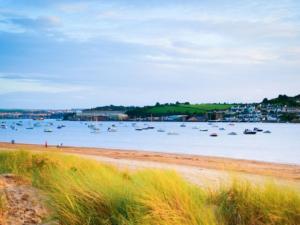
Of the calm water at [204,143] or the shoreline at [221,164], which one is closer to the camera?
the shoreline at [221,164]

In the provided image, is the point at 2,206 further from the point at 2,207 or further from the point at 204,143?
the point at 204,143

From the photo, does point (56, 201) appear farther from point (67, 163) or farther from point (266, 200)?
point (67, 163)

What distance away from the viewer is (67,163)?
582 inches

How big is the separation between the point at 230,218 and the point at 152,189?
1.36 meters

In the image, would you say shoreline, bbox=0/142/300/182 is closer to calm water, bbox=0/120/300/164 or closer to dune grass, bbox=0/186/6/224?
calm water, bbox=0/120/300/164

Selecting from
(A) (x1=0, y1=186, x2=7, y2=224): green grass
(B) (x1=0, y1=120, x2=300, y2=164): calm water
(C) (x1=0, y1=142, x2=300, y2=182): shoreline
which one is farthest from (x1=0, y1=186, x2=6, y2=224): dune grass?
(B) (x1=0, y1=120, x2=300, y2=164): calm water

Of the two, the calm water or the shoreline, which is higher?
the shoreline

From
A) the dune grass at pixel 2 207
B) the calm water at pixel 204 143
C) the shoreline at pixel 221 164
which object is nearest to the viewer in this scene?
the dune grass at pixel 2 207

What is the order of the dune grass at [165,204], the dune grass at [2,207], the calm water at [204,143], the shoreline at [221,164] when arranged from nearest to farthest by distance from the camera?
the dune grass at [165,204] < the dune grass at [2,207] < the shoreline at [221,164] < the calm water at [204,143]

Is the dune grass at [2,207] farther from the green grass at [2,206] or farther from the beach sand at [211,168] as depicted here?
the beach sand at [211,168]

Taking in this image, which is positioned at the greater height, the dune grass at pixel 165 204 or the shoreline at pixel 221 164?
the dune grass at pixel 165 204

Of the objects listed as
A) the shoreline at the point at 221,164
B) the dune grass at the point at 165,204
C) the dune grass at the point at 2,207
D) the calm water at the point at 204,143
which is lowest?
the calm water at the point at 204,143

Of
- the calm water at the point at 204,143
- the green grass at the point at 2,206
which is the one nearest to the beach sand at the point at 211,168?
the green grass at the point at 2,206

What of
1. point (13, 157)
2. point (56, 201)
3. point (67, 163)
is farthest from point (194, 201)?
point (13, 157)
